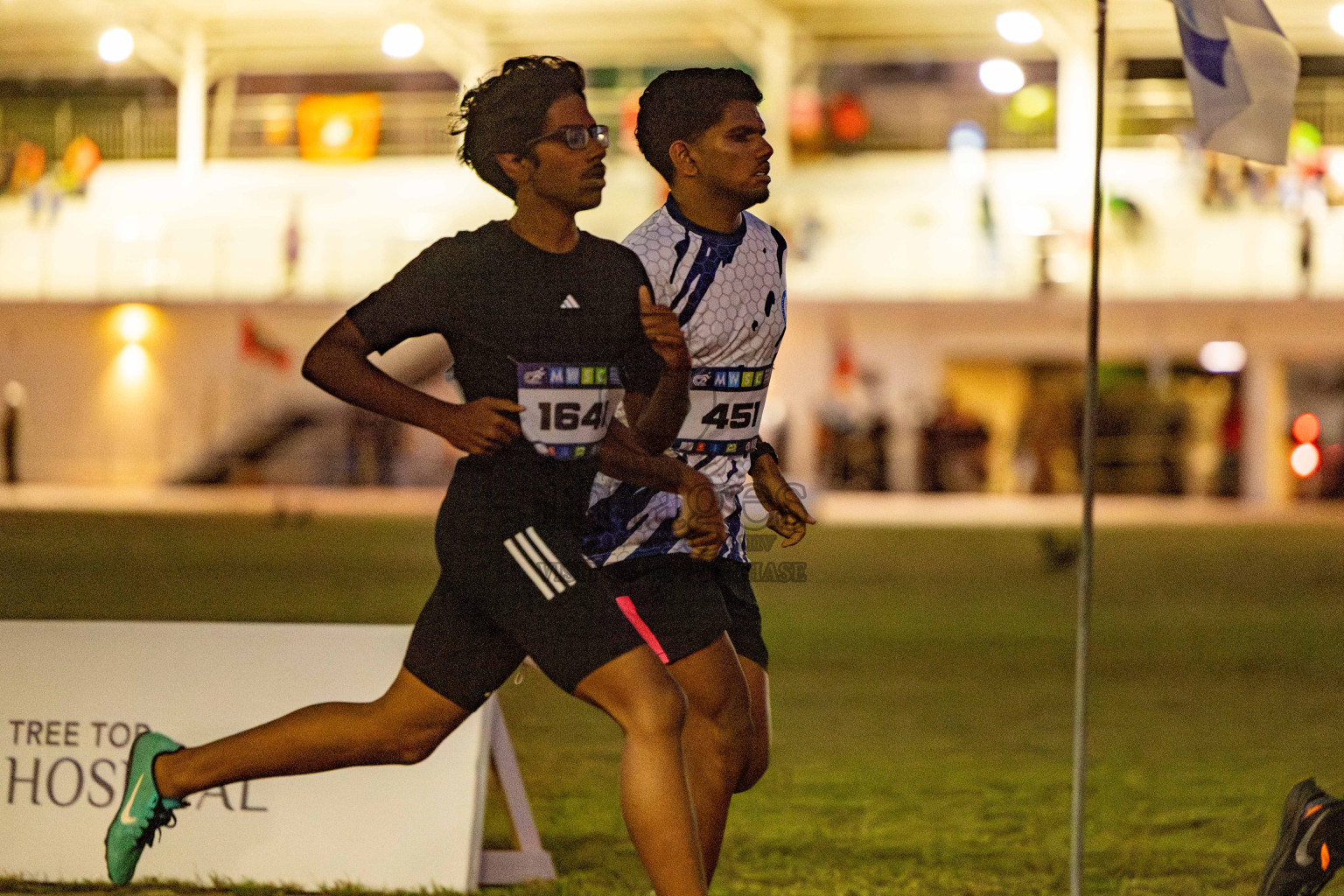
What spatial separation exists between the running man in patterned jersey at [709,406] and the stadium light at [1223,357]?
3093 centimetres

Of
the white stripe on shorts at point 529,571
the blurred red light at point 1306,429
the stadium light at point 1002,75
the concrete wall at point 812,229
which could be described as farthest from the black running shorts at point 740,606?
the stadium light at point 1002,75

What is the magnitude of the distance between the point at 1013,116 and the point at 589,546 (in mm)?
32243

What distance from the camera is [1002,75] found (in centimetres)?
3450

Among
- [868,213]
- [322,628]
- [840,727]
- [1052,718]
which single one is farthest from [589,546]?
[868,213]

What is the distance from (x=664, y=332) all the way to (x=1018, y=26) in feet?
99.7

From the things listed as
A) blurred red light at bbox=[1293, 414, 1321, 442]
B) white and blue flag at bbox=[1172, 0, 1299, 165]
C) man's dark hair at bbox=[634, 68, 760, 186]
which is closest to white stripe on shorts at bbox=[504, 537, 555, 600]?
man's dark hair at bbox=[634, 68, 760, 186]

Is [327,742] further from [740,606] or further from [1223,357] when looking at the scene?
[1223,357]

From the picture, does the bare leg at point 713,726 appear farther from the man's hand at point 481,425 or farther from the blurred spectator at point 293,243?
the blurred spectator at point 293,243

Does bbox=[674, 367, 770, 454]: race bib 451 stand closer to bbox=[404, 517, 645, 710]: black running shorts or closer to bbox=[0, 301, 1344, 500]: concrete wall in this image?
bbox=[404, 517, 645, 710]: black running shorts

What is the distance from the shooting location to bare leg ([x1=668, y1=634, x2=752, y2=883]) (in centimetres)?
384

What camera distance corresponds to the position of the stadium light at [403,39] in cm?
Result: 3472

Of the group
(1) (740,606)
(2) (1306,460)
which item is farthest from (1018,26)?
(1) (740,606)

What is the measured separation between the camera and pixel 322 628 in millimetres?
4758

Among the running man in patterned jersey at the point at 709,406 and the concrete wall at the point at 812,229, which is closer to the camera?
the running man in patterned jersey at the point at 709,406
